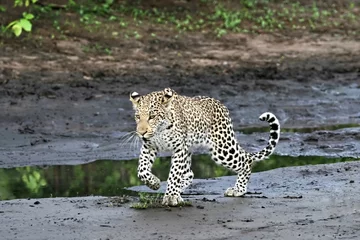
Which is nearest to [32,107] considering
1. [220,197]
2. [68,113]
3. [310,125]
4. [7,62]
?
[68,113]

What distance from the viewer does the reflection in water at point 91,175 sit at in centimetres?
1216

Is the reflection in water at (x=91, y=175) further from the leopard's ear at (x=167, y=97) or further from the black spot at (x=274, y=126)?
the leopard's ear at (x=167, y=97)

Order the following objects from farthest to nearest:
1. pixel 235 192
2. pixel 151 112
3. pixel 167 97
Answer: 1. pixel 235 192
2. pixel 167 97
3. pixel 151 112

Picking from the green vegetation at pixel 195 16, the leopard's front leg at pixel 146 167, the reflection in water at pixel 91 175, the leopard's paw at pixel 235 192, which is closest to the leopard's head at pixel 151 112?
the leopard's front leg at pixel 146 167

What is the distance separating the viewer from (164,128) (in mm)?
10664

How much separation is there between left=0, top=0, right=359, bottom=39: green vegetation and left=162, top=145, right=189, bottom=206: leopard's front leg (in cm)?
956

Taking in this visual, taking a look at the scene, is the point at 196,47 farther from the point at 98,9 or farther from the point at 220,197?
the point at 220,197

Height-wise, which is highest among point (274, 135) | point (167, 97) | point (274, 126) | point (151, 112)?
point (167, 97)

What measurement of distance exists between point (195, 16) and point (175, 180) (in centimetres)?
1216

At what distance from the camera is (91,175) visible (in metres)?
13.1

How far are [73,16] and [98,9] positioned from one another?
738mm

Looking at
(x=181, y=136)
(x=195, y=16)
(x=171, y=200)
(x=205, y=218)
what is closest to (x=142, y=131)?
(x=181, y=136)

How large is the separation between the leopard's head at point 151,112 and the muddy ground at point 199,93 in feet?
2.65

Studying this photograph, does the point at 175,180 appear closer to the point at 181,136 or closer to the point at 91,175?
the point at 181,136
